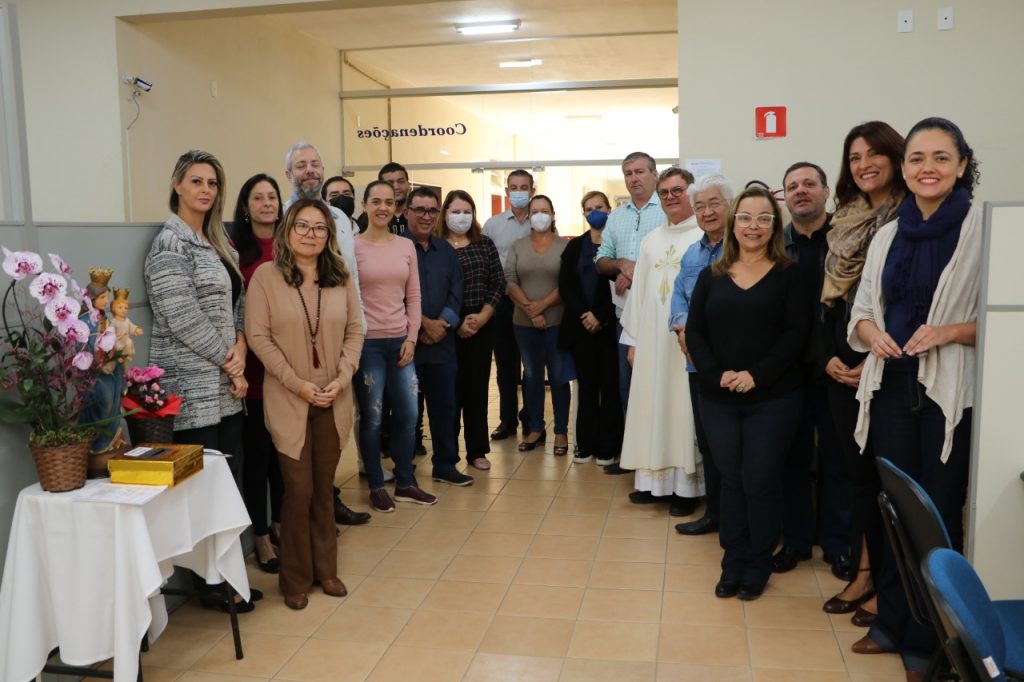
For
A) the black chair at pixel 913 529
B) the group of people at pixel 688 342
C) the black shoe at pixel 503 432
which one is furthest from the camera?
the black shoe at pixel 503 432

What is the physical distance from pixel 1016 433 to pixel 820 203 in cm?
128

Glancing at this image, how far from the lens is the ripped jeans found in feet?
14.3

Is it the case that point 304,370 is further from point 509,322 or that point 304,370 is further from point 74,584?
point 509,322

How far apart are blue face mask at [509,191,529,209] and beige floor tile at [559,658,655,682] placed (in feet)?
11.6

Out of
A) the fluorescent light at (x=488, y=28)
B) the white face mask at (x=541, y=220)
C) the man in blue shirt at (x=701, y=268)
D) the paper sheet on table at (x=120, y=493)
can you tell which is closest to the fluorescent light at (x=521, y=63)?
the fluorescent light at (x=488, y=28)

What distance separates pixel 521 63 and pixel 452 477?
5.35m

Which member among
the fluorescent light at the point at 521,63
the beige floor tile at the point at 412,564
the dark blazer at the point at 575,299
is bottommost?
the beige floor tile at the point at 412,564

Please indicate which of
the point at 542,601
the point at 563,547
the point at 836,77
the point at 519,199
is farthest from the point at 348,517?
the point at 836,77

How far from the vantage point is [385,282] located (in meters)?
4.34

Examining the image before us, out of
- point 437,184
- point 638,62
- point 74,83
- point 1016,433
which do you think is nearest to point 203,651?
point 1016,433

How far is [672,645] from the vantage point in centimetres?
301

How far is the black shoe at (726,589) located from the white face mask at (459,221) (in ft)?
8.03

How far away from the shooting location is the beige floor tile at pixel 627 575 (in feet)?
11.6

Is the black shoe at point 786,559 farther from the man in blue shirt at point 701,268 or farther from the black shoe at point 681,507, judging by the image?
the black shoe at point 681,507
